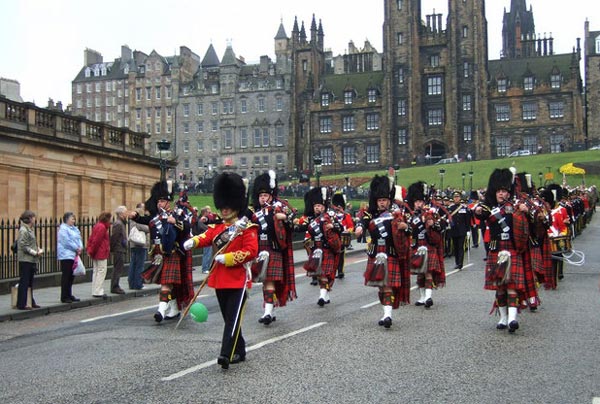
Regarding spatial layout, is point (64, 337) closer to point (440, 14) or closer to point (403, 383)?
point (403, 383)

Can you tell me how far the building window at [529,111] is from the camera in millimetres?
89438

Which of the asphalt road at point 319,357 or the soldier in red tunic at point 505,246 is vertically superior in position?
the soldier in red tunic at point 505,246

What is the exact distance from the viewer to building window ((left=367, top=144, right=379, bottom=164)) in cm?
9319

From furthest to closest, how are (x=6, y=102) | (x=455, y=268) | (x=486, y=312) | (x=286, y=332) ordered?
(x=6, y=102)
(x=455, y=268)
(x=486, y=312)
(x=286, y=332)

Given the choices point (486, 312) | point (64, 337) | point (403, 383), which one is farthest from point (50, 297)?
point (403, 383)

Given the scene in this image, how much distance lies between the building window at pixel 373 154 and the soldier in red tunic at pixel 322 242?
77583 millimetres

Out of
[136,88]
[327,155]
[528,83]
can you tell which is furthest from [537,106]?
[136,88]

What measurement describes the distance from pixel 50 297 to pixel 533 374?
1185 cm

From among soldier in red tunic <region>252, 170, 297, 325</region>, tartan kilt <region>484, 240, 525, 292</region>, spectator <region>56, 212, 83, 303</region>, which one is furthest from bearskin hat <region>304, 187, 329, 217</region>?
tartan kilt <region>484, 240, 525, 292</region>

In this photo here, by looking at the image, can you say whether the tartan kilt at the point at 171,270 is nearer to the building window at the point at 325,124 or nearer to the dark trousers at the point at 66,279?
the dark trousers at the point at 66,279

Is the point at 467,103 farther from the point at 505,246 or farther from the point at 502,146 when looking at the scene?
the point at 505,246

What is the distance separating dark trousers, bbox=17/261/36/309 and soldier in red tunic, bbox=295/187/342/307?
5523 millimetres

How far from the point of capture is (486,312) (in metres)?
13.1

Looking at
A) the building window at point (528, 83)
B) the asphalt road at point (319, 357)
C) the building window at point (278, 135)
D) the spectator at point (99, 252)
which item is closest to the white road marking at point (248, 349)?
the asphalt road at point (319, 357)
